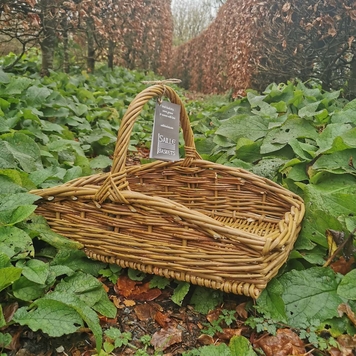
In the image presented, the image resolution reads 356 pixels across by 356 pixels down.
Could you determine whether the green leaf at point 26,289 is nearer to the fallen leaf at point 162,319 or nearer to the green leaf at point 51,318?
the green leaf at point 51,318

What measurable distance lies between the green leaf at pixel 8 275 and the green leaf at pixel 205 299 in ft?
2.14

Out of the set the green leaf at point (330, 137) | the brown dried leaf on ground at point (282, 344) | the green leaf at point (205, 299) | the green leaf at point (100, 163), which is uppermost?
the green leaf at point (330, 137)

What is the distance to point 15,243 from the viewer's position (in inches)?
50.0

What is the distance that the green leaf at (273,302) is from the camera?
131cm

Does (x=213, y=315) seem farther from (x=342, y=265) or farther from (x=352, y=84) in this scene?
(x=352, y=84)

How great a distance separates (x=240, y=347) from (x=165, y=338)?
0.83 ft

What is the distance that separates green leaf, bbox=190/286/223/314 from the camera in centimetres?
141

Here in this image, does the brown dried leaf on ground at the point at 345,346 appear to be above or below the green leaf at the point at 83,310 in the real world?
below

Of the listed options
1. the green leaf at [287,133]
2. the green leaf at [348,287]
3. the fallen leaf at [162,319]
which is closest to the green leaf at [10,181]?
the fallen leaf at [162,319]

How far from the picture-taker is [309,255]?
5.09 feet

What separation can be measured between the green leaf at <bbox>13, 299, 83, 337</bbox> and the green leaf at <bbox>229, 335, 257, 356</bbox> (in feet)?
1.49

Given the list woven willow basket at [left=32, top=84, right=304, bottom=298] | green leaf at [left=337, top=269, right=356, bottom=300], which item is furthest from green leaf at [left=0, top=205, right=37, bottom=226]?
green leaf at [left=337, top=269, right=356, bottom=300]

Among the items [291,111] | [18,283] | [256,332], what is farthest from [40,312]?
[291,111]

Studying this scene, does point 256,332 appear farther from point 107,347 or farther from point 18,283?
point 18,283
